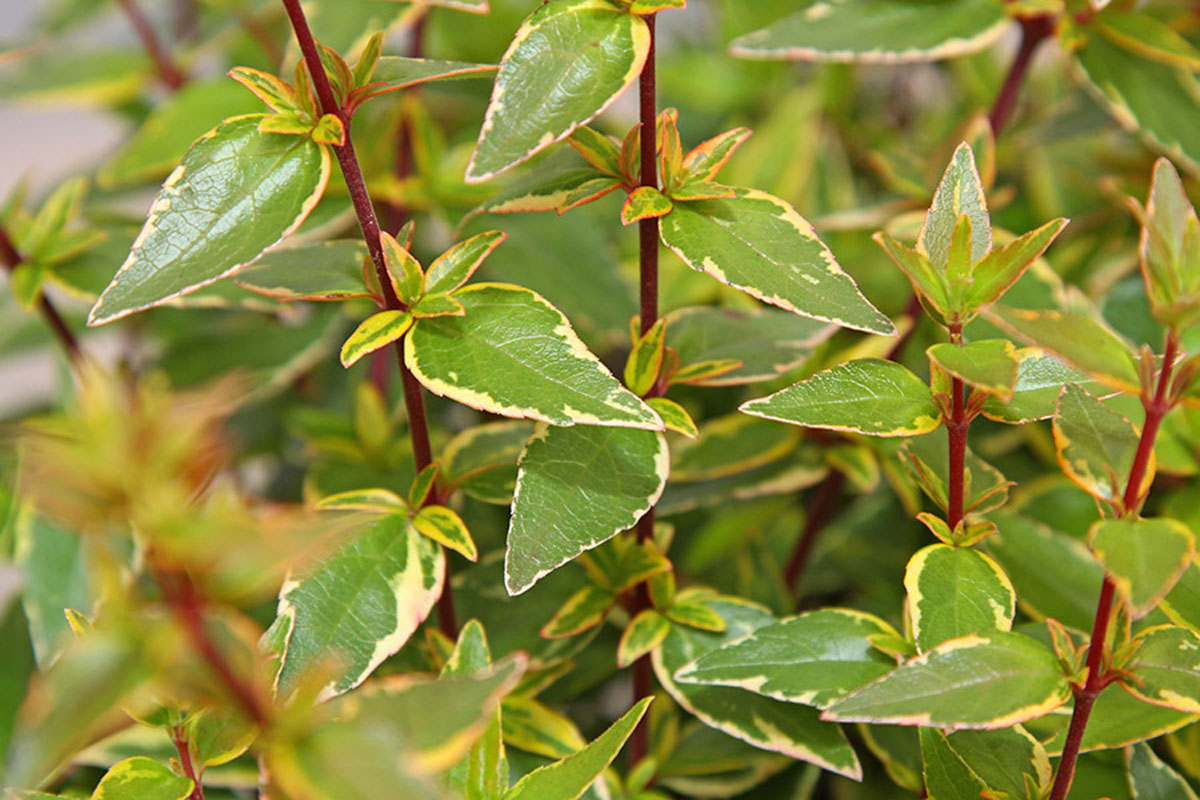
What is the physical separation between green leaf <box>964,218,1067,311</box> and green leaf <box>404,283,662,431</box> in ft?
0.43

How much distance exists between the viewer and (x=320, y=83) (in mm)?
399

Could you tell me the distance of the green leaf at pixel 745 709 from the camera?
468mm

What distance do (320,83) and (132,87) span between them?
1.67 feet

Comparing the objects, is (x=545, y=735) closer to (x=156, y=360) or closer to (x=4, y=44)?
(x=156, y=360)

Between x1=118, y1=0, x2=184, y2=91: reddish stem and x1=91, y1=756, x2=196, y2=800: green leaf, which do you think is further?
x1=118, y1=0, x2=184, y2=91: reddish stem

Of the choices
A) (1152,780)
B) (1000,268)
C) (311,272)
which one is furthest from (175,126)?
(1152,780)

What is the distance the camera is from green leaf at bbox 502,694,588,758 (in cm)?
50

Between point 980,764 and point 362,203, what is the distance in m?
0.32

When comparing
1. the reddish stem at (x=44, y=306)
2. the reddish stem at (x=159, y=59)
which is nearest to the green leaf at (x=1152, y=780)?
the reddish stem at (x=44, y=306)

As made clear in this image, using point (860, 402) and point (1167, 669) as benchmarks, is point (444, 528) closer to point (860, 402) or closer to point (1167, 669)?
point (860, 402)

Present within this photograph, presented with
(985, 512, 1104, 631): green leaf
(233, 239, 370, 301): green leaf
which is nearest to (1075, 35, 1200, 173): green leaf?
(985, 512, 1104, 631): green leaf

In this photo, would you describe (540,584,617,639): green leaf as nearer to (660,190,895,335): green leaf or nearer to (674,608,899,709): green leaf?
(674,608,899,709): green leaf

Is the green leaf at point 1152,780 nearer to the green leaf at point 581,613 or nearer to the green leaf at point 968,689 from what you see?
the green leaf at point 968,689

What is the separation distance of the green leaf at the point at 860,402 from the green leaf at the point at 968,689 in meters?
0.08
